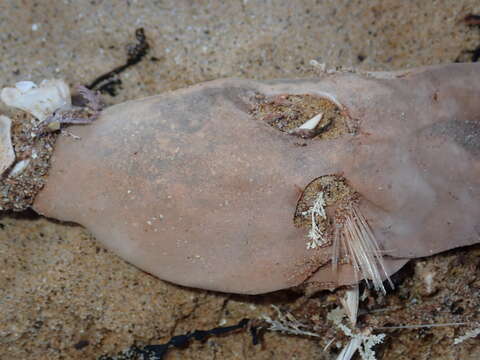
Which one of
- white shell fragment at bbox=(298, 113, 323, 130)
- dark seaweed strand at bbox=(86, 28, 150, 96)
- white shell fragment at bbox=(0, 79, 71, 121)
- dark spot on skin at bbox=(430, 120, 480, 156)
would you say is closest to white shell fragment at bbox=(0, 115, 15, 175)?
white shell fragment at bbox=(0, 79, 71, 121)

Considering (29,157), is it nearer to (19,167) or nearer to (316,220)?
(19,167)

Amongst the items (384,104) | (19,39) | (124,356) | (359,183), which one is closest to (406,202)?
(359,183)

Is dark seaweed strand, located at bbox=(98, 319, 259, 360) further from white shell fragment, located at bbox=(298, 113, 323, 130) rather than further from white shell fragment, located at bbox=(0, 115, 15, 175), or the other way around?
white shell fragment, located at bbox=(298, 113, 323, 130)

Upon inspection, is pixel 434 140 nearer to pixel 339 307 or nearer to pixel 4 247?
pixel 339 307

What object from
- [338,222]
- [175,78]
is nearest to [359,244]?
[338,222]

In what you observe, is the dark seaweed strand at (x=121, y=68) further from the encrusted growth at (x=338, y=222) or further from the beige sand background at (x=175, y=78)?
the encrusted growth at (x=338, y=222)

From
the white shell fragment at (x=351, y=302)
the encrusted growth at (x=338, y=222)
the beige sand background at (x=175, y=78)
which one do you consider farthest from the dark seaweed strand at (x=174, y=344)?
the encrusted growth at (x=338, y=222)
